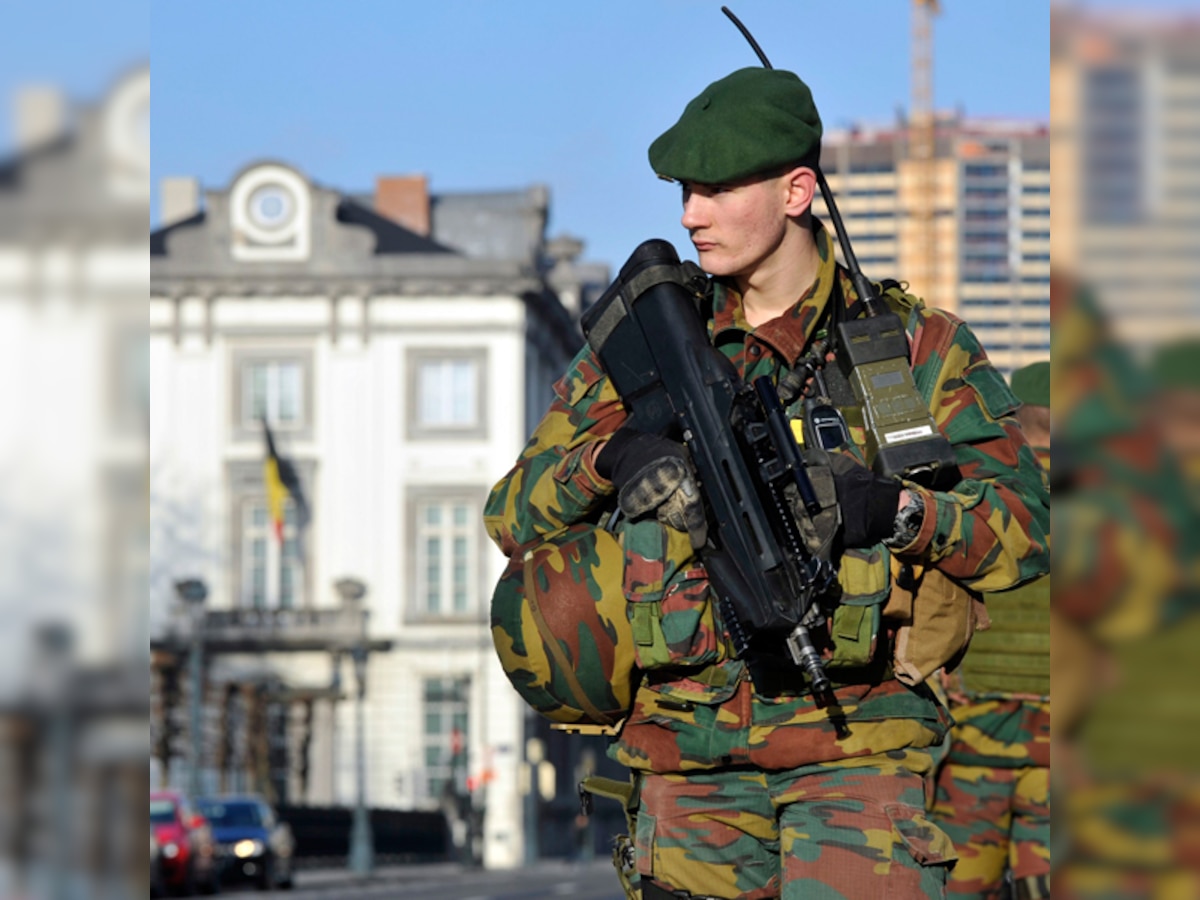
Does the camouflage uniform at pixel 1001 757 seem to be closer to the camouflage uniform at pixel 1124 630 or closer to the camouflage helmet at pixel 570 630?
the camouflage helmet at pixel 570 630

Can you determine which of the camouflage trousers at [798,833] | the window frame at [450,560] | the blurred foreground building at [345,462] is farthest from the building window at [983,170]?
the camouflage trousers at [798,833]

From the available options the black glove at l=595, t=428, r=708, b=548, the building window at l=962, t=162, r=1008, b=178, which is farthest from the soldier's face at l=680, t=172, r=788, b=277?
the building window at l=962, t=162, r=1008, b=178

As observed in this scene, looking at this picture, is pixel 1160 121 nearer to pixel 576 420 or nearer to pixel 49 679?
pixel 49 679

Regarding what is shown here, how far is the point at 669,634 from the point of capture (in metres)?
3.62

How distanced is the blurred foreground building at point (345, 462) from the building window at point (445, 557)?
66 mm

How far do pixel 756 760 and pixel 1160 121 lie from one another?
2732 mm

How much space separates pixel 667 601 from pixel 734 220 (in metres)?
0.74

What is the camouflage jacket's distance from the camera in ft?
11.5

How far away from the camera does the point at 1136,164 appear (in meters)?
0.96

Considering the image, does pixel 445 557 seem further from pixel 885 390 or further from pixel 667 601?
pixel 885 390

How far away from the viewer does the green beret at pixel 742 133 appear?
140 inches

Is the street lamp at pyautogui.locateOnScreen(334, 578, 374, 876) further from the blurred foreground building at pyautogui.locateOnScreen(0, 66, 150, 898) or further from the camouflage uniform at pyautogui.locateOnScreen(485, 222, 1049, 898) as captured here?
the blurred foreground building at pyautogui.locateOnScreen(0, 66, 150, 898)

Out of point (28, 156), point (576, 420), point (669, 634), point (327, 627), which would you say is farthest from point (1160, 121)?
point (327, 627)

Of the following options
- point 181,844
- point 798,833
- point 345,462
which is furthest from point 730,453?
point 345,462
